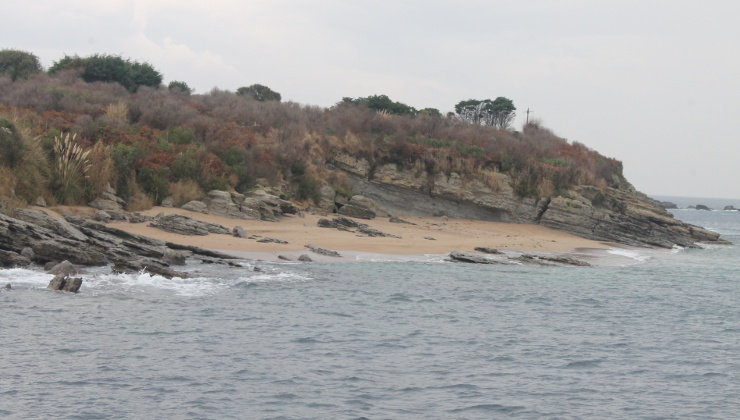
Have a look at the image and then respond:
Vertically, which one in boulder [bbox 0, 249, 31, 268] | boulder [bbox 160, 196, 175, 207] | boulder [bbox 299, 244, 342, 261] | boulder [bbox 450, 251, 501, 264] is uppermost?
boulder [bbox 160, 196, 175, 207]

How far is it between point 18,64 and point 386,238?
3185 cm

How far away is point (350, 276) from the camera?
22.2m

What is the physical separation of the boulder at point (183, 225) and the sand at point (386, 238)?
0.35 metres

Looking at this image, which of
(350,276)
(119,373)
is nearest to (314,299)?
(350,276)

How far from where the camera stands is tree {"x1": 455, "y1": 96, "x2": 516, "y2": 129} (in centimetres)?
6925

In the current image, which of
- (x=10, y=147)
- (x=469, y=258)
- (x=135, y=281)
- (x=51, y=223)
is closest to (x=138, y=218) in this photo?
(x=10, y=147)

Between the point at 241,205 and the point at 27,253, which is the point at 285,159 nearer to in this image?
the point at 241,205

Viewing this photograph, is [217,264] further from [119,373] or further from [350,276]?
[119,373]

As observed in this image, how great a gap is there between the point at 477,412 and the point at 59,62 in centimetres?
5002

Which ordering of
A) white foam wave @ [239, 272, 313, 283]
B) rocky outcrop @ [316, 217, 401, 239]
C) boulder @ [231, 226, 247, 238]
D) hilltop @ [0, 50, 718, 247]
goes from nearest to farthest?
white foam wave @ [239, 272, 313, 283] → boulder @ [231, 226, 247, 238] → hilltop @ [0, 50, 718, 247] → rocky outcrop @ [316, 217, 401, 239]

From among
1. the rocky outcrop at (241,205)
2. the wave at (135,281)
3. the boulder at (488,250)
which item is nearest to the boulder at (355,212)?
the rocky outcrop at (241,205)

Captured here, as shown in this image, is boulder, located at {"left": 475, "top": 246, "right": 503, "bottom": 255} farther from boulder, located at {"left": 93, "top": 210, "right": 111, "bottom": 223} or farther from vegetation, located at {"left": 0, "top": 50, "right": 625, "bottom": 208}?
boulder, located at {"left": 93, "top": 210, "right": 111, "bottom": 223}

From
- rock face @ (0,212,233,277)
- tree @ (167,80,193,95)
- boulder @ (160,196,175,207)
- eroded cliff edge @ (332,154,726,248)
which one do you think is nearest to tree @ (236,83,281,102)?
tree @ (167,80,193,95)

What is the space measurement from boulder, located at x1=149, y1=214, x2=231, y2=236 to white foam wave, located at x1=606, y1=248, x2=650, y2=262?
17696 millimetres
